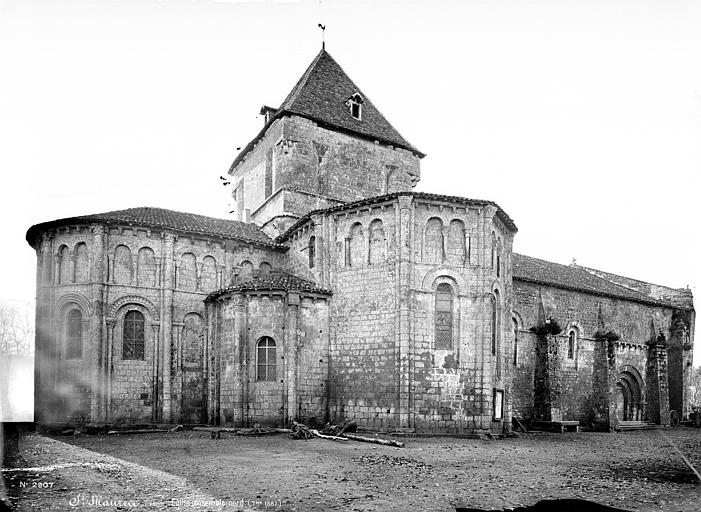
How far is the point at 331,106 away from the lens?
35.8m

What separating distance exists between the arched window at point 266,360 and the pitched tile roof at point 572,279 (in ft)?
48.9

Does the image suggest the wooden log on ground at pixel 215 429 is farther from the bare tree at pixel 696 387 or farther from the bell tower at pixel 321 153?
the bare tree at pixel 696 387

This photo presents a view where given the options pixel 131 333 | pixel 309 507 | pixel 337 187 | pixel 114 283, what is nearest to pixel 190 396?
pixel 131 333

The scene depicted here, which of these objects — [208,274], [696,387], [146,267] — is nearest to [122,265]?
[146,267]

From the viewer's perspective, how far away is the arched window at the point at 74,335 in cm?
2708

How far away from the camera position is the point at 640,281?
45031 mm

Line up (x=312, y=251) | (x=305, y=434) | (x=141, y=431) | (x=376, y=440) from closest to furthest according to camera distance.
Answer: (x=376, y=440), (x=305, y=434), (x=141, y=431), (x=312, y=251)

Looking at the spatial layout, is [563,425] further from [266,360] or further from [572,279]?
[266,360]

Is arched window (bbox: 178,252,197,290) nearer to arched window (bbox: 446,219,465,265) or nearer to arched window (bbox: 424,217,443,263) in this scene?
arched window (bbox: 424,217,443,263)

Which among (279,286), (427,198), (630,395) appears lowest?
(630,395)

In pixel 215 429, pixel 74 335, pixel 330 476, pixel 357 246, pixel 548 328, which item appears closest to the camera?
pixel 330 476

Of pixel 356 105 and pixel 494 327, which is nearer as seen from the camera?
pixel 494 327

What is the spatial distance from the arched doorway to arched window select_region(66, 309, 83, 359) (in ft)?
105

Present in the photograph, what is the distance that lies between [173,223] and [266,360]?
861cm
